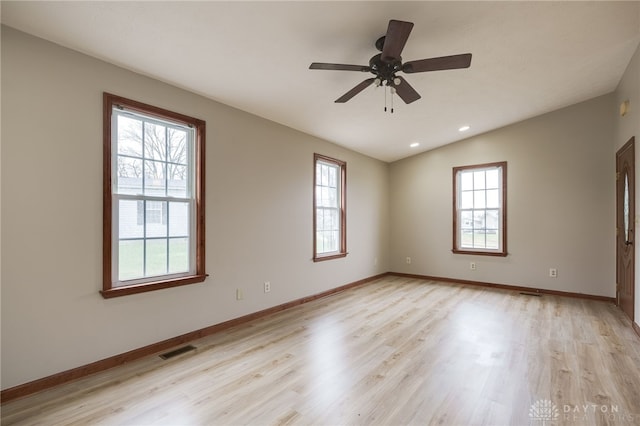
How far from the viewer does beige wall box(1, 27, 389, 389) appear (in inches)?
84.8

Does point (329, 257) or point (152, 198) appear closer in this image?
point (152, 198)

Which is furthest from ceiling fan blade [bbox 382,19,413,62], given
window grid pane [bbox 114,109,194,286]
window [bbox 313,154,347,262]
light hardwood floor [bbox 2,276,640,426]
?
window [bbox 313,154,347,262]

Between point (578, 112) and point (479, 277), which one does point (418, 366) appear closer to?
point (479, 277)

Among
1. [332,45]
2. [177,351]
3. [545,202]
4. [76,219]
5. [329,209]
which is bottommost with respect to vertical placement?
[177,351]

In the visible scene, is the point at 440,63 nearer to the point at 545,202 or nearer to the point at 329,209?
the point at 329,209

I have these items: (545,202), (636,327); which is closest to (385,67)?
(636,327)

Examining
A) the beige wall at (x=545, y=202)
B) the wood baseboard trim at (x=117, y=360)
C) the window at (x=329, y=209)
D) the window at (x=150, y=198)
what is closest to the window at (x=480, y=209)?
the beige wall at (x=545, y=202)

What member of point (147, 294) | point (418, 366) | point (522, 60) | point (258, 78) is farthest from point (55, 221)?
point (522, 60)

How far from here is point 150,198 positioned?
9.55ft

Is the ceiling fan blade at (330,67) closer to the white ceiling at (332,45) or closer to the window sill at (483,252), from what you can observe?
the white ceiling at (332,45)

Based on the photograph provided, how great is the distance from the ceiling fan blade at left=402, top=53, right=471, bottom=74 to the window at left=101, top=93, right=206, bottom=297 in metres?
2.17

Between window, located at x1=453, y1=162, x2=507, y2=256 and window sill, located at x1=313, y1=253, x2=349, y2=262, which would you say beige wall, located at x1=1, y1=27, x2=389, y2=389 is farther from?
window, located at x1=453, y1=162, x2=507, y2=256

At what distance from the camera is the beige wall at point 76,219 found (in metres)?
2.15

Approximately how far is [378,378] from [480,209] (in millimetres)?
4382
